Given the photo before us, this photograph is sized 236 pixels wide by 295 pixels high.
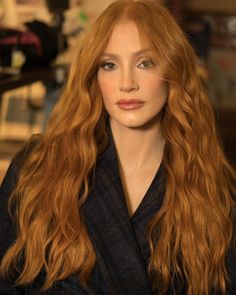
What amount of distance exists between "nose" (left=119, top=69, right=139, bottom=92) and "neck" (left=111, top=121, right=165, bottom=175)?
0.35 feet

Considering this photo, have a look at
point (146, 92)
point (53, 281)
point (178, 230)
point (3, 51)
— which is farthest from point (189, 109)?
point (3, 51)

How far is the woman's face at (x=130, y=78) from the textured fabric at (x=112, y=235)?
12 centimetres

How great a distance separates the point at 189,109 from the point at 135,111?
0.14 meters

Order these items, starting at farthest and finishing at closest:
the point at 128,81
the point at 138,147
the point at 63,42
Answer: the point at 63,42 → the point at 138,147 → the point at 128,81

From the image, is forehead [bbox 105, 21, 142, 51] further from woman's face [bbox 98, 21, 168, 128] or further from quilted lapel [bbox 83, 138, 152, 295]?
quilted lapel [bbox 83, 138, 152, 295]

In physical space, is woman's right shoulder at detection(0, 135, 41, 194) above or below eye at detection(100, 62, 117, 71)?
below

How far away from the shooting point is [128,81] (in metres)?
1.03

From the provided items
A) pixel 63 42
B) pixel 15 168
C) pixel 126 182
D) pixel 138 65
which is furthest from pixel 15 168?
pixel 63 42

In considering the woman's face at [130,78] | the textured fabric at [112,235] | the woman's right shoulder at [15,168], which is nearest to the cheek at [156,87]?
the woman's face at [130,78]

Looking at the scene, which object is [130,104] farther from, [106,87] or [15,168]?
[15,168]

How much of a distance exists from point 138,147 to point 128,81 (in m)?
0.16

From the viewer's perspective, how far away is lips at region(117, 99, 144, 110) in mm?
1036

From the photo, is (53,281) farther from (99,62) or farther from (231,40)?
(231,40)

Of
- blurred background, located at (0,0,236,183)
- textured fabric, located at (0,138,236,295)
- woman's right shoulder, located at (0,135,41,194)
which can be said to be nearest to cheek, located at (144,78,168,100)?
textured fabric, located at (0,138,236,295)
